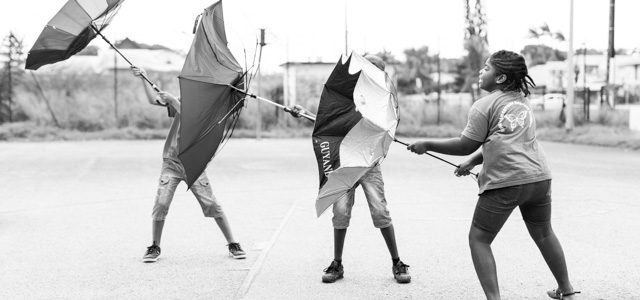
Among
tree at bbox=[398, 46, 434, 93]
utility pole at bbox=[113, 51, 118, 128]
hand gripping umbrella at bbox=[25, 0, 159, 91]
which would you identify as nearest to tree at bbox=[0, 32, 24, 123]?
utility pole at bbox=[113, 51, 118, 128]

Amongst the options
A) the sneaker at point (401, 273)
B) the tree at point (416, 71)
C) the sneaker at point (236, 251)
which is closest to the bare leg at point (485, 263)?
the sneaker at point (401, 273)

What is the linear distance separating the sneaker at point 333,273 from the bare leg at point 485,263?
1346 mm

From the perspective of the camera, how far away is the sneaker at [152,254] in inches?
258

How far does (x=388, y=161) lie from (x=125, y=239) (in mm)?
9913

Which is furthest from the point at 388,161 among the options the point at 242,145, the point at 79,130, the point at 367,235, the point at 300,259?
the point at 79,130

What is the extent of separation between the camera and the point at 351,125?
5.36 m

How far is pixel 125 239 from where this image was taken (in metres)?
Answer: 7.66

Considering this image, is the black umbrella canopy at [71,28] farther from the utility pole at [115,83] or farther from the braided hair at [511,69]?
the utility pole at [115,83]

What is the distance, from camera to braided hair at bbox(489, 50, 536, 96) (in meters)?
4.82

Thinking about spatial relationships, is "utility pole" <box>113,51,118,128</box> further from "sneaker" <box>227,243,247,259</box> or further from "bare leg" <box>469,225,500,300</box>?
"bare leg" <box>469,225,500,300</box>

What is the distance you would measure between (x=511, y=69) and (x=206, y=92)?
2.19 meters

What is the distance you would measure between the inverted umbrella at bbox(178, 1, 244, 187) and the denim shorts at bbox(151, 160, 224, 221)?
2.58ft

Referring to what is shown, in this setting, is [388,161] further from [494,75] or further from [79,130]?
[79,130]

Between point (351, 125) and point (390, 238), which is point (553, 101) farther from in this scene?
point (351, 125)
